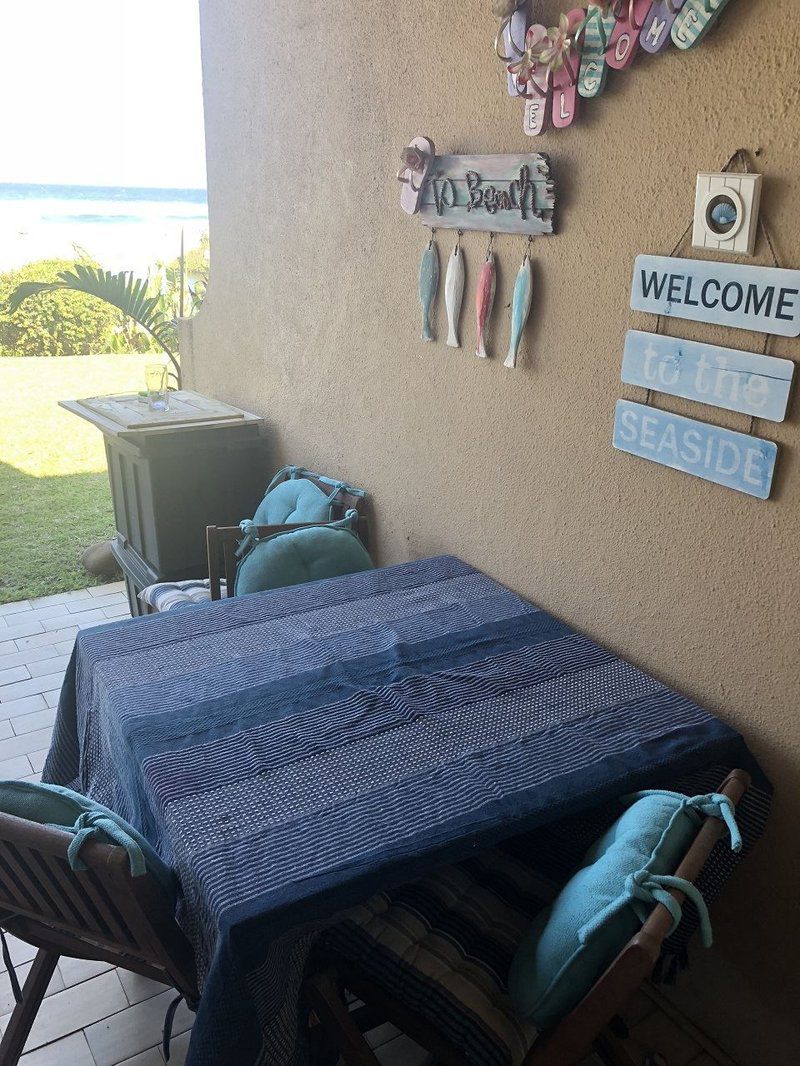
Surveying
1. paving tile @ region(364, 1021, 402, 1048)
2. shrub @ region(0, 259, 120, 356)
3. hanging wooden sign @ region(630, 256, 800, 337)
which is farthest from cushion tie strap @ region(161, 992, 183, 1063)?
shrub @ region(0, 259, 120, 356)

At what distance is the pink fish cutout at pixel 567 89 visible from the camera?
1.72 meters

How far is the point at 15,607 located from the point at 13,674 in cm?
77

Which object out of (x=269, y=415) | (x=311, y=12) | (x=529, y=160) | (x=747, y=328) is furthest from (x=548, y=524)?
(x=311, y=12)

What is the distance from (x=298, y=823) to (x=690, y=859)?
0.61 meters

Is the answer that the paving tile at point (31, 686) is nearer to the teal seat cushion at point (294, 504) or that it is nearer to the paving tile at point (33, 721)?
the paving tile at point (33, 721)

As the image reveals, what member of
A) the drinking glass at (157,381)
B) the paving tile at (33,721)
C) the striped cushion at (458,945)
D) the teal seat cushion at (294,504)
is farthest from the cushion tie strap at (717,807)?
the drinking glass at (157,381)

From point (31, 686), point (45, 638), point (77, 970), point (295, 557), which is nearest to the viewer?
point (77, 970)

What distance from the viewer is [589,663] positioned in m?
1.87

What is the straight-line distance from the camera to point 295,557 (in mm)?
2529

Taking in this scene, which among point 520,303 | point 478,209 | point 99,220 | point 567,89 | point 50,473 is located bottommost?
point 50,473

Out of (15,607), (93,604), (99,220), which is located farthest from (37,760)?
(99,220)

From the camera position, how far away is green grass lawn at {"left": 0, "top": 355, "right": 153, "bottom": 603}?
4449mm

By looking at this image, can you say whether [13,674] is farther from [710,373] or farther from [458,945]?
[710,373]

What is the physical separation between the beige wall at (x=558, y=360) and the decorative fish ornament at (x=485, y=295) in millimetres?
33
